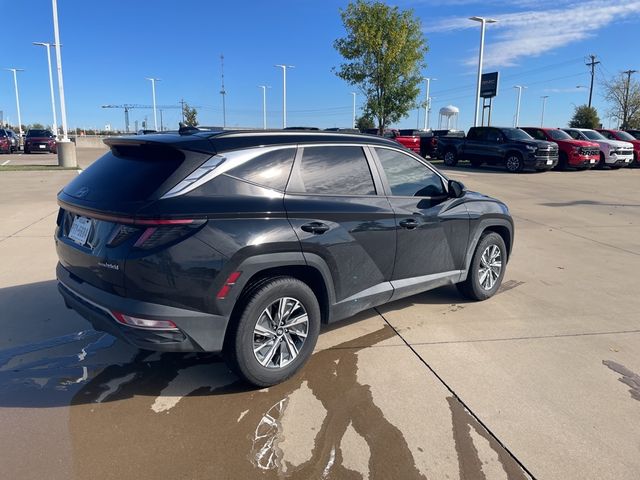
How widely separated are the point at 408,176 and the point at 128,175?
2345 mm

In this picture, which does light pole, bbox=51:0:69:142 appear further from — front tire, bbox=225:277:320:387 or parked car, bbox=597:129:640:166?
parked car, bbox=597:129:640:166

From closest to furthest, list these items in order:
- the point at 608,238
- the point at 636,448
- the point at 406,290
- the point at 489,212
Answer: the point at 636,448, the point at 406,290, the point at 489,212, the point at 608,238

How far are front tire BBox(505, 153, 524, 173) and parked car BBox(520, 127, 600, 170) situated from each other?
90.5 inches

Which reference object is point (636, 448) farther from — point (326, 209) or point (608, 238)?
point (608, 238)

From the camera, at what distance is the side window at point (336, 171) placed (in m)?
3.61

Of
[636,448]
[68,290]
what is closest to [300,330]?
[68,290]

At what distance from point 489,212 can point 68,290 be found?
3.92 m

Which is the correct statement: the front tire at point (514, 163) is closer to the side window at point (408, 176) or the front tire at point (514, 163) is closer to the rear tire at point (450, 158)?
the rear tire at point (450, 158)

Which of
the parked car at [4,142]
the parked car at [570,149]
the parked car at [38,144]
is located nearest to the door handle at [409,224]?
the parked car at [570,149]

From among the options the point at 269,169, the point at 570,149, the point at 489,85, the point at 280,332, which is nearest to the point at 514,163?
the point at 570,149

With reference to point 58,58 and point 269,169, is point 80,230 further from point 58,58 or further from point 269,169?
point 58,58

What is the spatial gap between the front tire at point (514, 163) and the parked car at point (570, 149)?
2.30 meters

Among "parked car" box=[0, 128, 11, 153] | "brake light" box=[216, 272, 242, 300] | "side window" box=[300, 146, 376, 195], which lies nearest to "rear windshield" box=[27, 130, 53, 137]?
"parked car" box=[0, 128, 11, 153]

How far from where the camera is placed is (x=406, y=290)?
14.1ft
